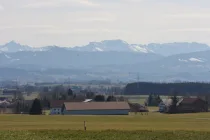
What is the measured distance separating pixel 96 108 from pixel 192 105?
23.5m

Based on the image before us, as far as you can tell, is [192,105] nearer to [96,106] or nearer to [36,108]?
[96,106]

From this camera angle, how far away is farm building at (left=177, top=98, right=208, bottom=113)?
395ft

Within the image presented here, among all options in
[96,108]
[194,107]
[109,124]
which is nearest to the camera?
[109,124]

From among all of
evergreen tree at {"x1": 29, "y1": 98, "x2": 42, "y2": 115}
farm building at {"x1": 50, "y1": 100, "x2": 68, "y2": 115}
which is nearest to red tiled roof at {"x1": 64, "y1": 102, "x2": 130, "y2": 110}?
farm building at {"x1": 50, "y1": 100, "x2": 68, "y2": 115}

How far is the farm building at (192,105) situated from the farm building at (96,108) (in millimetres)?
13830

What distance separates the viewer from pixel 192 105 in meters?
123

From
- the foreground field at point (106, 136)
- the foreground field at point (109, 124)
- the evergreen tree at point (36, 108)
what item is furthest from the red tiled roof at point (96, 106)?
the foreground field at point (106, 136)

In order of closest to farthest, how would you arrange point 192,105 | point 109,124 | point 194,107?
1. point 109,124
2. point 194,107
3. point 192,105

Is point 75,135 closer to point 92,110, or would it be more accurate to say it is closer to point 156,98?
point 92,110

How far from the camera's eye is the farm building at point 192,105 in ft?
395

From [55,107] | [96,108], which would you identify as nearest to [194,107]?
[96,108]

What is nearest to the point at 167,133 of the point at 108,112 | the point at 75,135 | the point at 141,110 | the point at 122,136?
the point at 122,136

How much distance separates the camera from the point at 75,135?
36.7 metres

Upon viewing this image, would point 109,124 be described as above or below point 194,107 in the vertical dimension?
below
